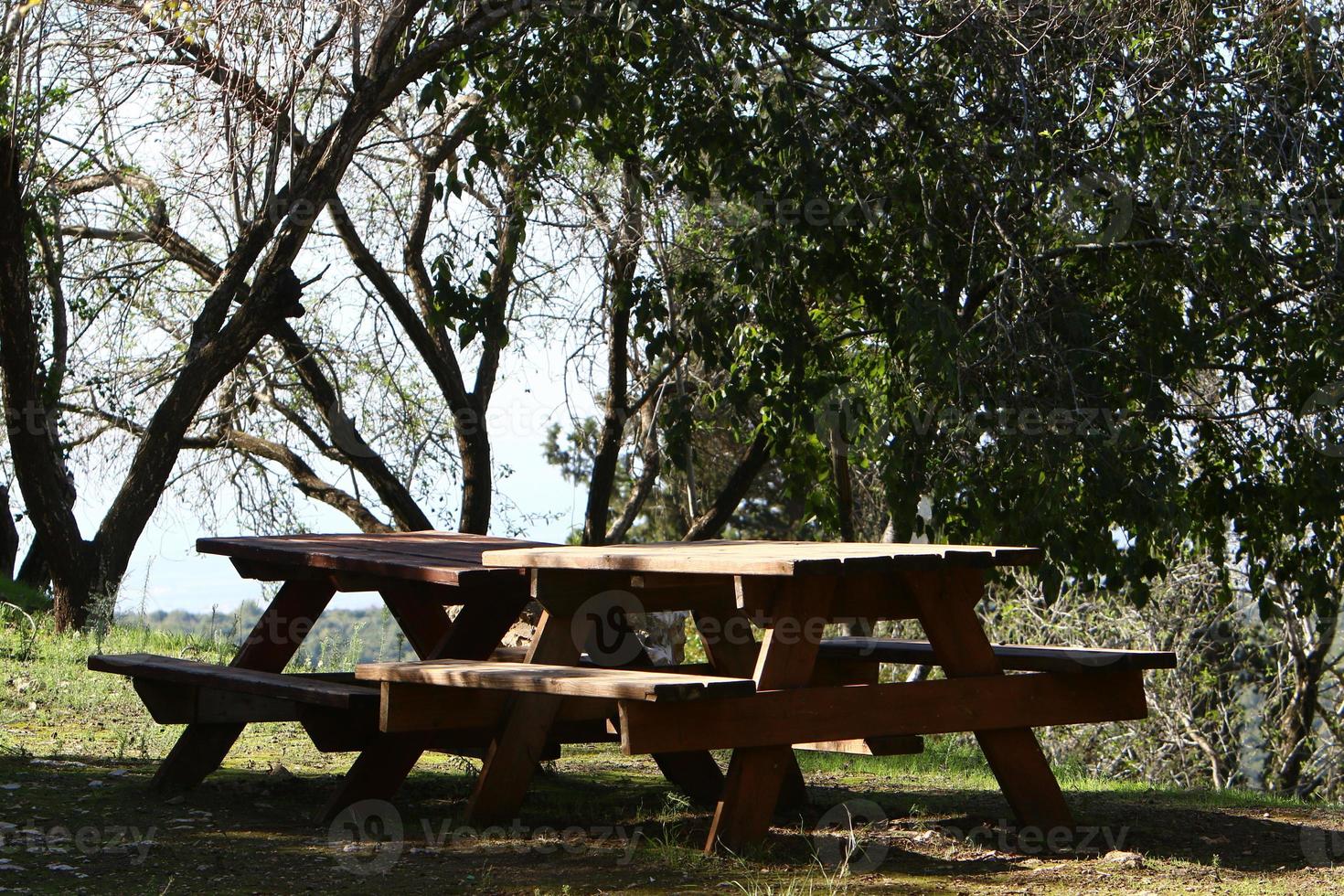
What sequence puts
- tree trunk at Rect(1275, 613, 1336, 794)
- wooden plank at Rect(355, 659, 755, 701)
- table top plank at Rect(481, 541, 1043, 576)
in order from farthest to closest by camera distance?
tree trunk at Rect(1275, 613, 1336, 794), table top plank at Rect(481, 541, 1043, 576), wooden plank at Rect(355, 659, 755, 701)

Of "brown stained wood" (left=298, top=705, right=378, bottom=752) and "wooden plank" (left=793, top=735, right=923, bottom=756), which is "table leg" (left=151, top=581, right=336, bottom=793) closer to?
"brown stained wood" (left=298, top=705, right=378, bottom=752)

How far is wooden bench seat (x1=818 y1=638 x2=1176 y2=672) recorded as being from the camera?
14.5 feet

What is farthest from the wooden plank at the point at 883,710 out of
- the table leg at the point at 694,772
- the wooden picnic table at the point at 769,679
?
the table leg at the point at 694,772

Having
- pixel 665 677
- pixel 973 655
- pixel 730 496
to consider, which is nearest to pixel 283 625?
pixel 665 677

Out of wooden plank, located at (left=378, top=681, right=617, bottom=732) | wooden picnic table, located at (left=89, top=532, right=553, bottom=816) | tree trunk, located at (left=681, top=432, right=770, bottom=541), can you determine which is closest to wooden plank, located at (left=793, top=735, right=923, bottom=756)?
wooden plank, located at (left=378, top=681, right=617, bottom=732)

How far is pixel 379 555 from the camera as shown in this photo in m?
5.11

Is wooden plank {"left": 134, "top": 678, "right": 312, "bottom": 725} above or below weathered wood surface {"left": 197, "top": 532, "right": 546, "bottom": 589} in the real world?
below

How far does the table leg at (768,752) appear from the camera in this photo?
13.1ft

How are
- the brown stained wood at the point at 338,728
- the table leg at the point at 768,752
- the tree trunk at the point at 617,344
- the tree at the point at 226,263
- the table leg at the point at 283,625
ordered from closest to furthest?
the table leg at the point at 768,752, the brown stained wood at the point at 338,728, the table leg at the point at 283,625, the tree at the point at 226,263, the tree trunk at the point at 617,344

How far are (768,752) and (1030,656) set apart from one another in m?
1.21

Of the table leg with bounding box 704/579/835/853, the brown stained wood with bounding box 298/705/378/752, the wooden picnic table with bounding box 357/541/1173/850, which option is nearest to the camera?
A: the wooden picnic table with bounding box 357/541/1173/850

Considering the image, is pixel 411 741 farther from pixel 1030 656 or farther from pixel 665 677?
pixel 1030 656

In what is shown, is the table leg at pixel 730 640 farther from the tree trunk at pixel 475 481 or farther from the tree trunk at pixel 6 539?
the tree trunk at pixel 6 539

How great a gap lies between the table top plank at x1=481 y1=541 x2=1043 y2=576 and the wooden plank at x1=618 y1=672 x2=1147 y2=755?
0.39 metres
